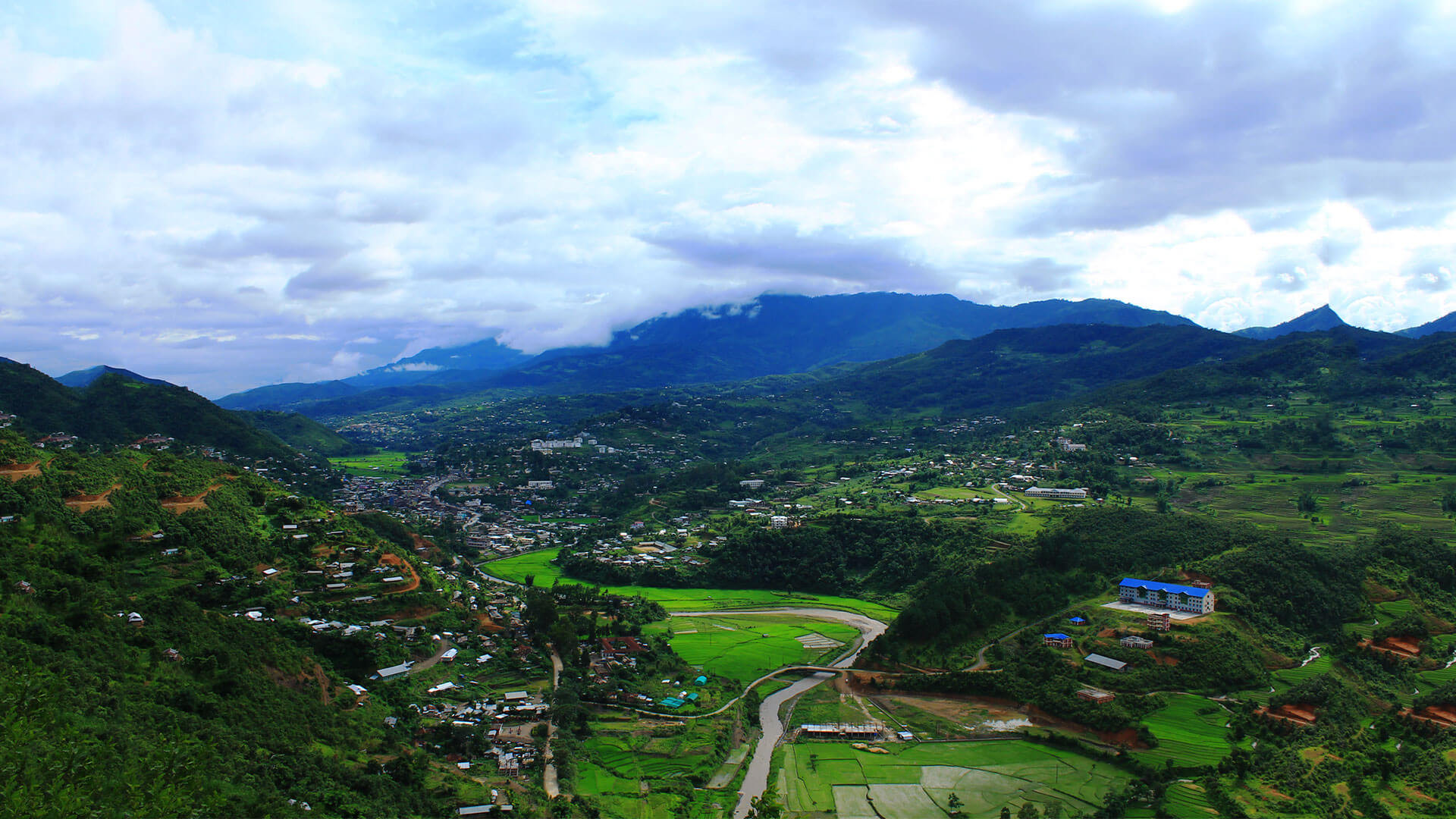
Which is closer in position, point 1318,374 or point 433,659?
point 433,659

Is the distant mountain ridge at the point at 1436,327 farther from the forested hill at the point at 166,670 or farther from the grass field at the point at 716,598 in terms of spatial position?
the forested hill at the point at 166,670

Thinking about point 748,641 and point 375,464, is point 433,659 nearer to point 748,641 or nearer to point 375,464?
point 748,641

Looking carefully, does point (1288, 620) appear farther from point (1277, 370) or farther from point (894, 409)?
point (894, 409)

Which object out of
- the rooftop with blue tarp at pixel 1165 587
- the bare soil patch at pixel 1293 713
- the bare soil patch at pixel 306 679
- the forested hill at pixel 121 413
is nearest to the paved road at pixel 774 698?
the rooftop with blue tarp at pixel 1165 587

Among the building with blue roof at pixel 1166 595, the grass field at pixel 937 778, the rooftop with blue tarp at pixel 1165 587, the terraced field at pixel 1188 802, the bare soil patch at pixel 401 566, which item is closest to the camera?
the terraced field at pixel 1188 802

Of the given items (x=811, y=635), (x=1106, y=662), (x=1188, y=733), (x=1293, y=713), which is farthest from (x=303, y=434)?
(x=1293, y=713)

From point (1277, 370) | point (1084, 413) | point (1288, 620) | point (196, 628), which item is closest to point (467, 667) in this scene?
point (196, 628)
